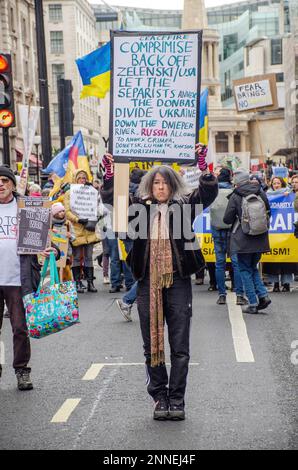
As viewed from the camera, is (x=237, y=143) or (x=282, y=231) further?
(x=237, y=143)

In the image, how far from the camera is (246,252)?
11.4 metres

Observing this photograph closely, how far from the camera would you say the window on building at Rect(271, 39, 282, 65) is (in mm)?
111000

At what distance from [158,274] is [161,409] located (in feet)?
2.96

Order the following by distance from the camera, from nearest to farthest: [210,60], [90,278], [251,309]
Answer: [251,309], [90,278], [210,60]

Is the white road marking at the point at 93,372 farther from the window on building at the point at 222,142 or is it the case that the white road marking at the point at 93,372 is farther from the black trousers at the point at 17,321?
the window on building at the point at 222,142

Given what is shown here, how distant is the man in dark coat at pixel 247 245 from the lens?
11.4m

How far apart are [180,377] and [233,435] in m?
0.64

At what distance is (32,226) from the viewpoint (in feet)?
23.8

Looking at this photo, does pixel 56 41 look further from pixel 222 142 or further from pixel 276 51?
pixel 276 51

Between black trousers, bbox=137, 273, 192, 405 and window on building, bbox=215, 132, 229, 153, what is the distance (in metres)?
105

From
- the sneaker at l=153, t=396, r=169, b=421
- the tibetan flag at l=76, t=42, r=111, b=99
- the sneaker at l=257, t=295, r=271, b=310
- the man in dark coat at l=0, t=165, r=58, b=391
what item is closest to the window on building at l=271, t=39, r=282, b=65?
the tibetan flag at l=76, t=42, r=111, b=99

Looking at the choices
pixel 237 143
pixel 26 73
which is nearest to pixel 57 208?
pixel 26 73

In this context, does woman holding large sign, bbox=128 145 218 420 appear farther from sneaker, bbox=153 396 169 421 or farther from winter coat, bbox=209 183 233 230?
winter coat, bbox=209 183 233 230
